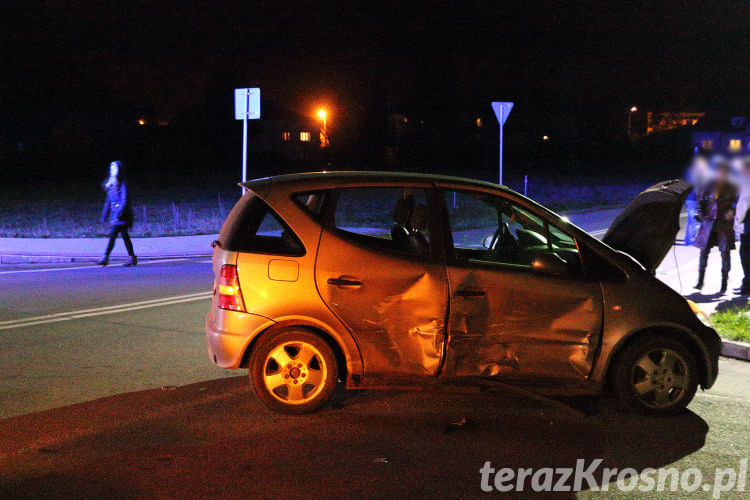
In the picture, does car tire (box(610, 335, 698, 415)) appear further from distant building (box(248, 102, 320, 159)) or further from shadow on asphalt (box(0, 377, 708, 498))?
distant building (box(248, 102, 320, 159))

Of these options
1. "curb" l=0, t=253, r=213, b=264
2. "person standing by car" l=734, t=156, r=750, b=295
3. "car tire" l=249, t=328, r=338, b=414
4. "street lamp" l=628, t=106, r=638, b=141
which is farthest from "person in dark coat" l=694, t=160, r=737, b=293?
"street lamp" l=628, t=106, r=638, b=141

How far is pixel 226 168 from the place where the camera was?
65750mm

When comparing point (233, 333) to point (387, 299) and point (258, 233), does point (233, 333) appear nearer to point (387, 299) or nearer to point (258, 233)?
point (258, 233)

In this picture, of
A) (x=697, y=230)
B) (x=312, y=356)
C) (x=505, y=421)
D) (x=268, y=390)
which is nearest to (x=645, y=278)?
(x=505, y=421)

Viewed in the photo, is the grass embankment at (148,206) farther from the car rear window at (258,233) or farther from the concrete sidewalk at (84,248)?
the car rear window at (258,233)

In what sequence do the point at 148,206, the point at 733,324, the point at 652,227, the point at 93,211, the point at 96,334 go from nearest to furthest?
1. the point at 652,227
2. the point at 733,324
3. the point at 96,334
4. the point at 93,211
5. the point at 148,206

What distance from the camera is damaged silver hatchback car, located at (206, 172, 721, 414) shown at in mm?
5926

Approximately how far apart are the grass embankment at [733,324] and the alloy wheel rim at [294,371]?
15.0 feet

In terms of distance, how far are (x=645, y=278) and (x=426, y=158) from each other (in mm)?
69858

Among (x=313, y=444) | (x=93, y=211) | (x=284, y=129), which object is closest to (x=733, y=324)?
(x=313, y=444)

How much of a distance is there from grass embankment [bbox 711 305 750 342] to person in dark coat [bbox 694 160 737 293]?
193 cm

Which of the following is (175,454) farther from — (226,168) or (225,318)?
(226,168)

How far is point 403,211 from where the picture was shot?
6414 millimetres

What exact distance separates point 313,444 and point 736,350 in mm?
4756
